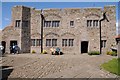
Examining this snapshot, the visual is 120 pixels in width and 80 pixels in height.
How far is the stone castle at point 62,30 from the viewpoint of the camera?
1312 inches

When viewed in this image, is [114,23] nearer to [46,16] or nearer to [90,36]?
[90,36]

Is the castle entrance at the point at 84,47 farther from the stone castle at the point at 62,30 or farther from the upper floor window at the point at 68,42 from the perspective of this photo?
the upper floor window at the point at 68,42

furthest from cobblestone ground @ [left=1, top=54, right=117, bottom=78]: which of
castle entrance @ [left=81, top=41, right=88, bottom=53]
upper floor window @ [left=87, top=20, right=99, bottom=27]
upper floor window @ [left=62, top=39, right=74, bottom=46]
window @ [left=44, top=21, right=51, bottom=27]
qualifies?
upper floor window @ [left=87, top=20, right=99, bottom=27]

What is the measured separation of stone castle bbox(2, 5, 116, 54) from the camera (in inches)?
1312

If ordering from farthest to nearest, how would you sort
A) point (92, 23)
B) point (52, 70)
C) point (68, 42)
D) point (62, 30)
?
point (62, 30)
point (68, 42)
point (92, 23)
point (52, 70)

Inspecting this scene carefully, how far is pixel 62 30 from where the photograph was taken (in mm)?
34312

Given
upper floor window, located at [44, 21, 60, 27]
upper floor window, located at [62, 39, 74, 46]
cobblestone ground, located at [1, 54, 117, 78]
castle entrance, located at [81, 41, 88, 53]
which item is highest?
upper floor window, located at [44, 21, 60, 27]

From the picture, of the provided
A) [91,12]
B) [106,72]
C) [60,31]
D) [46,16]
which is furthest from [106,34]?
[106,72]

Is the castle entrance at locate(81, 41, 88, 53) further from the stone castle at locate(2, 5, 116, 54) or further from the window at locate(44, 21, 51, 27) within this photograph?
the window at locate(44, 21, 51, 27)

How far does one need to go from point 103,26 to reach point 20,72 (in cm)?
1934

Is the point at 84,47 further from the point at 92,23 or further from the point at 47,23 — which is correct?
the point at 47,23

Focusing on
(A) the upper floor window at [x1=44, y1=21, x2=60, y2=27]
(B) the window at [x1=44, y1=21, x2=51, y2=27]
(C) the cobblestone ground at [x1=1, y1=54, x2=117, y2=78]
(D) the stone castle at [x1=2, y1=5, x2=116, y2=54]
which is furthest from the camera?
(B) the window at [x1=44, y1=21, x2=51, y2=27]

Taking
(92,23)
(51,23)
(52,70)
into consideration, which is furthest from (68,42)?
(52,70)

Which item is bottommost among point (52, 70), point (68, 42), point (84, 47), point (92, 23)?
point (52, 70)
